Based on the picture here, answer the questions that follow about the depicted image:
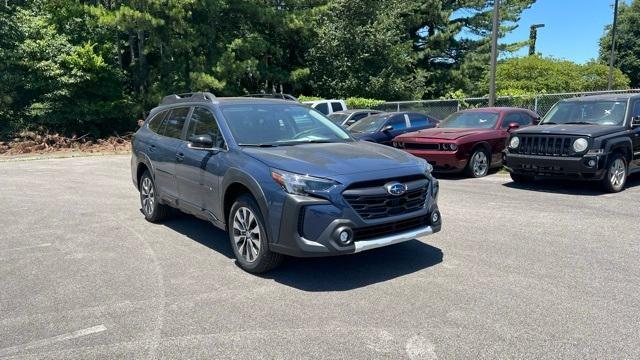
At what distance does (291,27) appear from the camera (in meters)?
26.9

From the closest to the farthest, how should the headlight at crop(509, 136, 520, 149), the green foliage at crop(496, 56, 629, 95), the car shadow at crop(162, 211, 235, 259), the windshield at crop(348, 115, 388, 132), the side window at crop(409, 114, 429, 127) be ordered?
the car shadow at crop(162, 211, 235, 259) → the headlight at crop(509, 136, 520, 149) → the windshield at crop(348, 115, 388, 132) → the side window at crop(409, 114, 429, 127) → the green foliage at crop(496, 56, 629, 95)

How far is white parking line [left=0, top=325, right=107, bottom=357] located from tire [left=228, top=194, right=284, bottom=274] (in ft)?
5.09

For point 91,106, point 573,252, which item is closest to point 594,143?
point 573,252

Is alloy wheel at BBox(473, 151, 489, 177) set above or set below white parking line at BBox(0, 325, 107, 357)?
above

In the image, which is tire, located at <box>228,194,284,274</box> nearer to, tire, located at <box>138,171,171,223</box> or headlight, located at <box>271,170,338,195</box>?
headlight, located at <box>271,170,338,195</box>

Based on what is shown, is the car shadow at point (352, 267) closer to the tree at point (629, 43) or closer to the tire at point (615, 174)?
the tire at point (615, 174)

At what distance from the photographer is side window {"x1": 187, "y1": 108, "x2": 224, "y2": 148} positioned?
5.90m

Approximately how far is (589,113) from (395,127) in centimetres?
544

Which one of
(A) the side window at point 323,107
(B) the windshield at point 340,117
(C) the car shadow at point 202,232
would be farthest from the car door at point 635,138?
(A) the side window at point 323,107

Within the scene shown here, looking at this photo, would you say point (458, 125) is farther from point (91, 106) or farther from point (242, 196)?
point (91, 106)

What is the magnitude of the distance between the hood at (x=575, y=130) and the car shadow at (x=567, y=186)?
964 mm

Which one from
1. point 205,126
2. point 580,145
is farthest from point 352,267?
point 580,145

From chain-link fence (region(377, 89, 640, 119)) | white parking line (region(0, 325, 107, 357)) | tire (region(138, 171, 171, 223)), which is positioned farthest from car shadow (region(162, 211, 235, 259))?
chain-link fence (region(377, 89, 640, 119))

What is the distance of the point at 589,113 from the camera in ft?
→ 33.0
